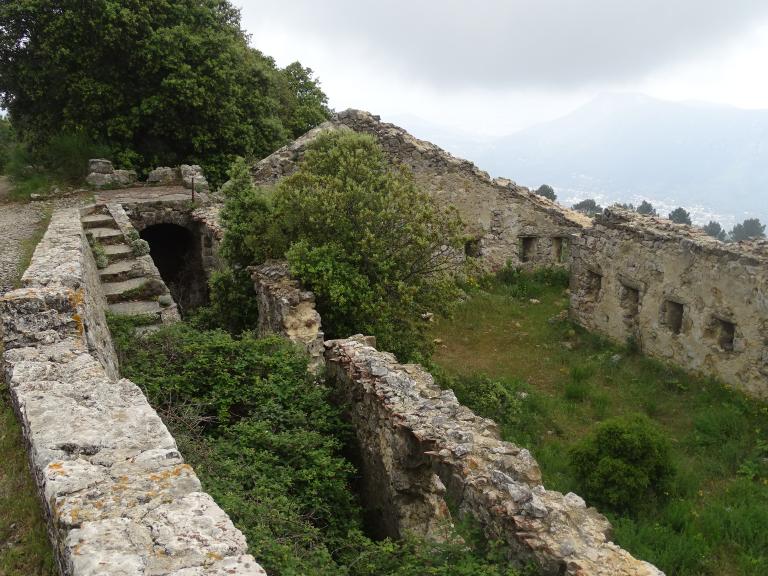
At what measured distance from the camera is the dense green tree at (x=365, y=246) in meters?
9.84

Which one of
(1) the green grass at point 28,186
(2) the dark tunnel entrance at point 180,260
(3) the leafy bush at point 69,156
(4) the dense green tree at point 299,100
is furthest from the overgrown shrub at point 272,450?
(4) the dense green tree at point 299,100

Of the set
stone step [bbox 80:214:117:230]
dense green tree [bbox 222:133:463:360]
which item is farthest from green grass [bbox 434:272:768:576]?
stone step [bbox 80:214:117:230]

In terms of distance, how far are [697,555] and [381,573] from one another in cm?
427

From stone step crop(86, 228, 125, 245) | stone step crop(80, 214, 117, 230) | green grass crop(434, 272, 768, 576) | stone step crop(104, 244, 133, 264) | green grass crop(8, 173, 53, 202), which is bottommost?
green grass crop(434, 272, 768, 576)

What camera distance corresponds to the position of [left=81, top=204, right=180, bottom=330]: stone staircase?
414 inches

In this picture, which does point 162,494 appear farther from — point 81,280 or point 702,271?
point 702,271

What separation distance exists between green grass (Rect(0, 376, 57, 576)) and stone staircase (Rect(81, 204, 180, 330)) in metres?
4.75

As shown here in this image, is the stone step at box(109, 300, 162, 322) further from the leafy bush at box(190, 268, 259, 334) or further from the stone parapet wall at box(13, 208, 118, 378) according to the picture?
the leafy bush at box(190, 268, 259, 334)

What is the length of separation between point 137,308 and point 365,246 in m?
4.09

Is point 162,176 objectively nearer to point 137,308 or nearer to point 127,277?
point 127,277

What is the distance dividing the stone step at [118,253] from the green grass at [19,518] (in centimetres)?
734

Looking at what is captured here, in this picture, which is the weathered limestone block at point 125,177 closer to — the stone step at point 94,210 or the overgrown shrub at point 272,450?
the stone step at point 94,210

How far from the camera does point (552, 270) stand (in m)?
19.1

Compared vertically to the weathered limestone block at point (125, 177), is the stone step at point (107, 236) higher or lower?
lower
